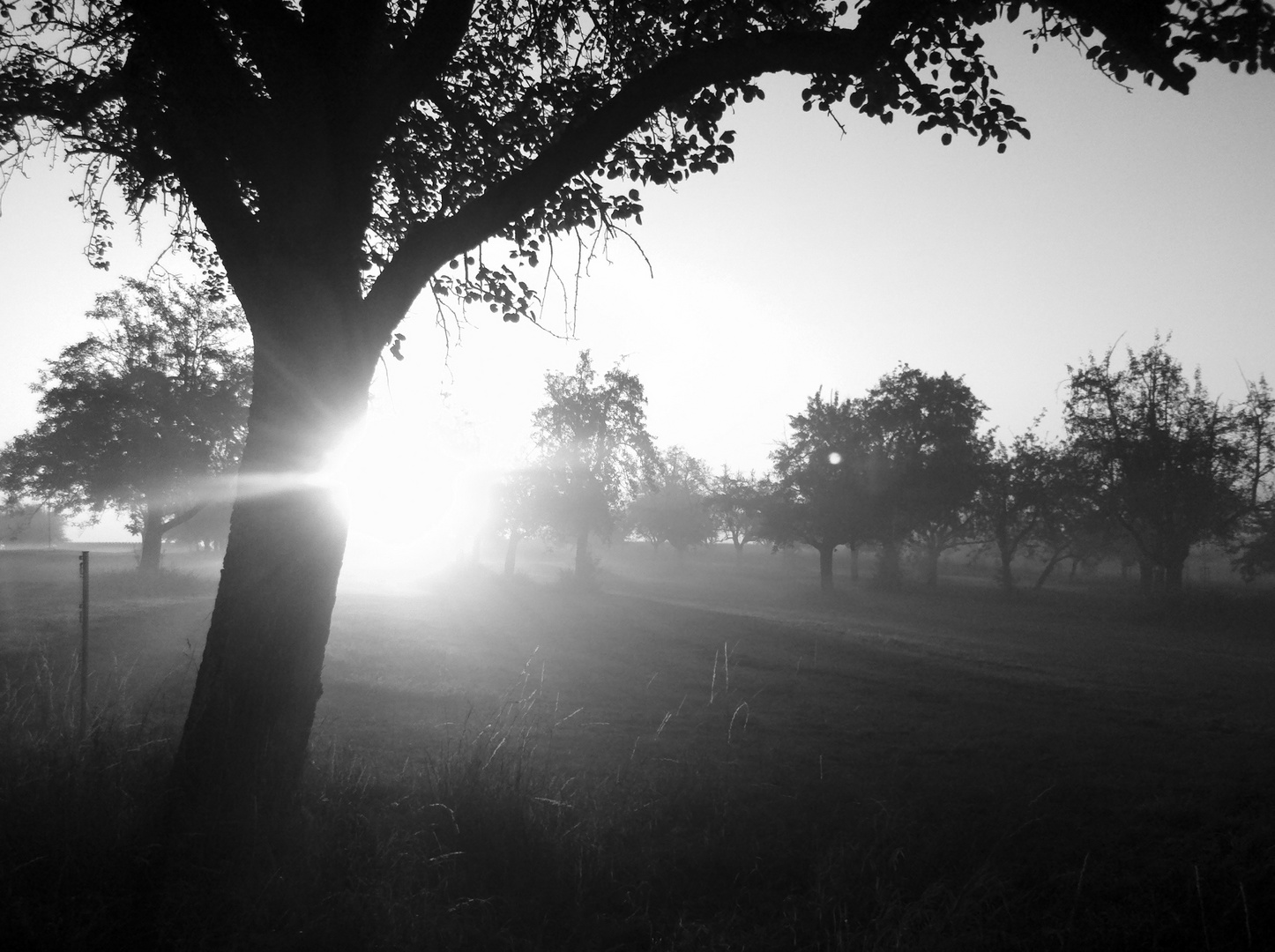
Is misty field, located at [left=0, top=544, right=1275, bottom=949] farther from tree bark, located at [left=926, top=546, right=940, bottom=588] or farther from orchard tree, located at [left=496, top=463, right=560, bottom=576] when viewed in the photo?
tree bark, located at [left=926, top=546, right=940, bottom=588]

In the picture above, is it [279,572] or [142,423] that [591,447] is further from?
[279,572]

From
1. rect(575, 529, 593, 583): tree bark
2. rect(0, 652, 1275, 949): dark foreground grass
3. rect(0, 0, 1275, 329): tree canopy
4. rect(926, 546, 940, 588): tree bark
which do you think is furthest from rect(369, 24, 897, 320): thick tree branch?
rect(926, 546, 940, 588): tree bark

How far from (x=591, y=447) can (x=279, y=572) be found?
39.0m

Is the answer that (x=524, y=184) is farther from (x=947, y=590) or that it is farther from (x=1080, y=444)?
(x=947, y=590)

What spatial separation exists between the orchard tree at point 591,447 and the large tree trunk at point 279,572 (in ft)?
124

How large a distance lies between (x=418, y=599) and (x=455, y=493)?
15.8 m

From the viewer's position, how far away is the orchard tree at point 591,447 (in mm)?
43000

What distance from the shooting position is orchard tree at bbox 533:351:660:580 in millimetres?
43000

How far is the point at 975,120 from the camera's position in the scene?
5.29 m

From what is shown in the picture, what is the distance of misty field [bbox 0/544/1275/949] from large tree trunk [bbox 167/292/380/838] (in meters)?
0.42

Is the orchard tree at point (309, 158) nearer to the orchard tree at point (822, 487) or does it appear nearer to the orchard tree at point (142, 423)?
the orchard tree at point (142, 423)

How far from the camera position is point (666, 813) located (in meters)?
5.73

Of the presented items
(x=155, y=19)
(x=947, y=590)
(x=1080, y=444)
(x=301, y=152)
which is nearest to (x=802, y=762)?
(x=301, y=152)

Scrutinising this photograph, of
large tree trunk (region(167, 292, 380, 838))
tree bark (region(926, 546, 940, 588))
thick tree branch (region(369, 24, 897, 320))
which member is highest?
thick tree branch (region(369, 24, 897, 320))
